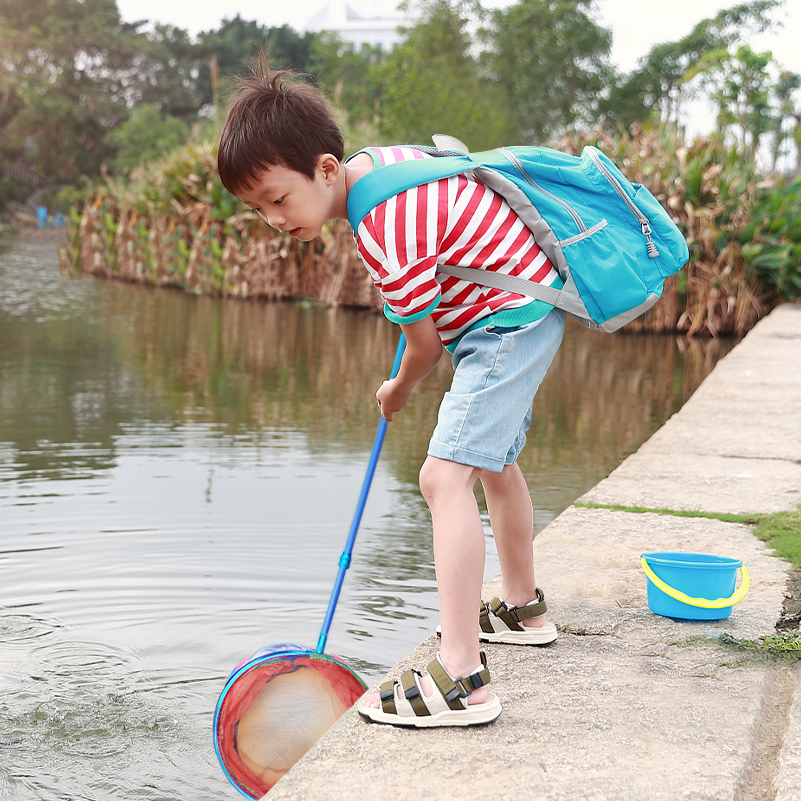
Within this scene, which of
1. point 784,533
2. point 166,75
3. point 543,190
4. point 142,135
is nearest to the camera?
point 543,190

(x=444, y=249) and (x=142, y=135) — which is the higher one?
(x=142, y=135)

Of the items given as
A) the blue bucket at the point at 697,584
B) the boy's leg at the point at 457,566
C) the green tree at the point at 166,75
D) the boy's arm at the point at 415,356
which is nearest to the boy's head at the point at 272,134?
the boy's arm at the point at 415,356

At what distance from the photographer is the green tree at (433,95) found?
62.6ft

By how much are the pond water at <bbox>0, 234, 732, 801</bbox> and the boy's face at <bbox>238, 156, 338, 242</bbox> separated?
96 cm

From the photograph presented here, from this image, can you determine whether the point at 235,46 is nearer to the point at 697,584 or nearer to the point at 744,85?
the point at 744,85

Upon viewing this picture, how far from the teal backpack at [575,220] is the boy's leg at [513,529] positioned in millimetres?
328

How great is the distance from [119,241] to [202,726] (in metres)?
12.2

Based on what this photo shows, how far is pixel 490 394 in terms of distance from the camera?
5.23 ft

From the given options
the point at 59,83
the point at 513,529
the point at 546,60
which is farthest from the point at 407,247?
the point at 59,83

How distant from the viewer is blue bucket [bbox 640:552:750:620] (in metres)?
1.88

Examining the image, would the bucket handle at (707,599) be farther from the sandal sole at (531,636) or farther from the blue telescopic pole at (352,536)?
the blue telescopic pole at (352,536)

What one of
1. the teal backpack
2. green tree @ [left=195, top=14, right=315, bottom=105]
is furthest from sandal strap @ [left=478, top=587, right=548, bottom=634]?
green tree @ [left=195, top=14, right=315, bottom=105]

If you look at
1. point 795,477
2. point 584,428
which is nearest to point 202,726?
point 795,477

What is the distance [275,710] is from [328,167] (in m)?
0.92
